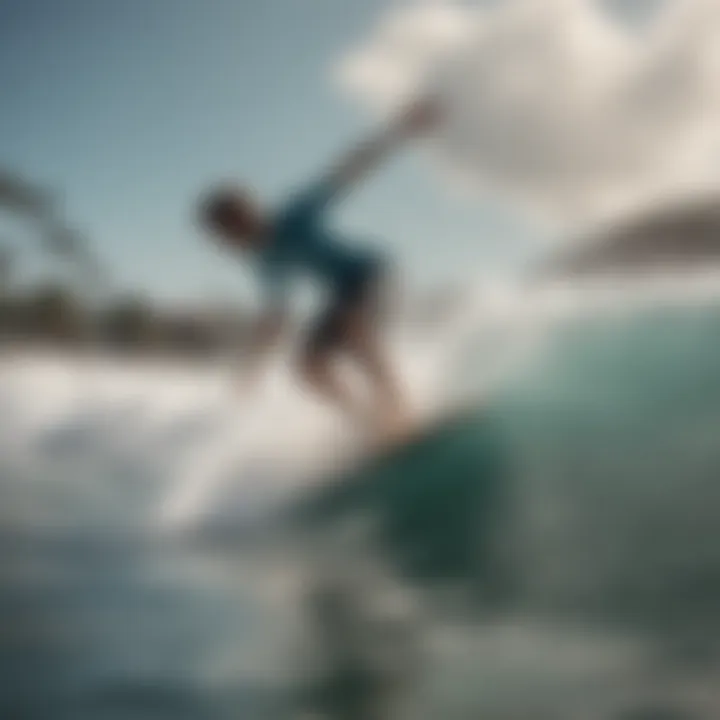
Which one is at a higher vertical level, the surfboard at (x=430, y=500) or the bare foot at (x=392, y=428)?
the bare foot at (x=392, y=428)

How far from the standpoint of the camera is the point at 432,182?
157cm

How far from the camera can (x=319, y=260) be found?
1581mm

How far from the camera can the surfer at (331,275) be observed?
61.5 inches

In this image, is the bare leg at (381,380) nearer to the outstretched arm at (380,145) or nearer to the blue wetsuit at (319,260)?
the blue wetsuit at (319,260)

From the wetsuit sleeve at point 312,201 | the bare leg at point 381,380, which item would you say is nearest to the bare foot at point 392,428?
the bare leg at point 381,380

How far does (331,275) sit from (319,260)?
0.10 ft

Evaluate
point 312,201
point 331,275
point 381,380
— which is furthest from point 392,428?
Result: point 312,201

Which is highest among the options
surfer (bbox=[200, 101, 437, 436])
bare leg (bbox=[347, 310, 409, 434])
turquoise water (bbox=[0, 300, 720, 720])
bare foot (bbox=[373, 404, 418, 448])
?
surfer (bbox=[200, 101, 437, 436])

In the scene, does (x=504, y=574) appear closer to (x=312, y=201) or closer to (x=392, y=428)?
(x=392, y=428)

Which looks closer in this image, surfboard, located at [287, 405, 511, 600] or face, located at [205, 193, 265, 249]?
surfboard, located at [287, 405, 511, 600]

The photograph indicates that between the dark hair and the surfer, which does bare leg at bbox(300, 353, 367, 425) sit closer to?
the surfer

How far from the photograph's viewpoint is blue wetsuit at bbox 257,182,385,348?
5.15ft

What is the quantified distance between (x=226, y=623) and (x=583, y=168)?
82cm

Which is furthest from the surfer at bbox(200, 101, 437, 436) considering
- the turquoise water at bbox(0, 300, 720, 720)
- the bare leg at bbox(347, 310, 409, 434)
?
the turquoise water at bbox(0, 300, 720, 720)
